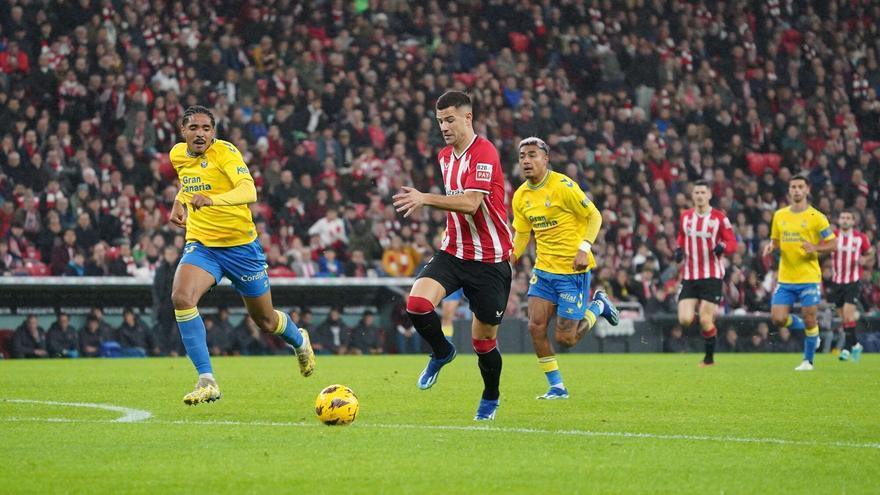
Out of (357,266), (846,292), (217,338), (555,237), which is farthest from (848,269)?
(555,237)

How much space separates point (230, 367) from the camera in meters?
18.4

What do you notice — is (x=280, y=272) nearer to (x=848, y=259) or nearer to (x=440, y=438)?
(x=848, y=259)

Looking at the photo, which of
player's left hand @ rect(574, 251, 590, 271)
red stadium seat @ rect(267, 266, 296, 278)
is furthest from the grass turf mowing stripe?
red stadium seat @ rect(267, 266, 296, 278)

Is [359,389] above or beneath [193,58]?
beneath

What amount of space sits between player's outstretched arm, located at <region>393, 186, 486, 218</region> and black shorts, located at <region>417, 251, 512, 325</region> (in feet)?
1.77

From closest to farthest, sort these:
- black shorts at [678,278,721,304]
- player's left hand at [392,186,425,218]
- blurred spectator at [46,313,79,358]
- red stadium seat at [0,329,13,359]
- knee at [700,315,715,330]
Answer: player's left hand at [392,186,425,218] → black shorts at [678,278,721,304] → knee at [700,315,715,330] → red stadium seat at [0,329,13,359] → blurred spectator at [46,313,79,358]

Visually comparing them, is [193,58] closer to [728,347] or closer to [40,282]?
[40,282]

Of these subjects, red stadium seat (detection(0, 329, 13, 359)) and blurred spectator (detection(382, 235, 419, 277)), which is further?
blurred spectator (detection(382, 235, 419, 277))

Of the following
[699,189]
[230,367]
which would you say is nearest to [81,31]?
[230,367]

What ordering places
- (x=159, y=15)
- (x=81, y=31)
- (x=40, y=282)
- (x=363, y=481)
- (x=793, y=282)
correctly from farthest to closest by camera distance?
(x=159, y=15) → (x=81, y=31) → (x=40, y=282) → (x=793, y=282) → (x=363, y=481)

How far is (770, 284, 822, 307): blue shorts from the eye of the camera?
19656 millimetres

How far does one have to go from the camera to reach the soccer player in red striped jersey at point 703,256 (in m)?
19.8

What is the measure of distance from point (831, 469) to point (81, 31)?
66.0ft

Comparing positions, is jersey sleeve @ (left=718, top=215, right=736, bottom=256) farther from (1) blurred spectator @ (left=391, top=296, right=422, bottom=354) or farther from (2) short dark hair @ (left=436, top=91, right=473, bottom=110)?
(2) short dark hair @ (left=436, top=91, right=473, bottom=110)
